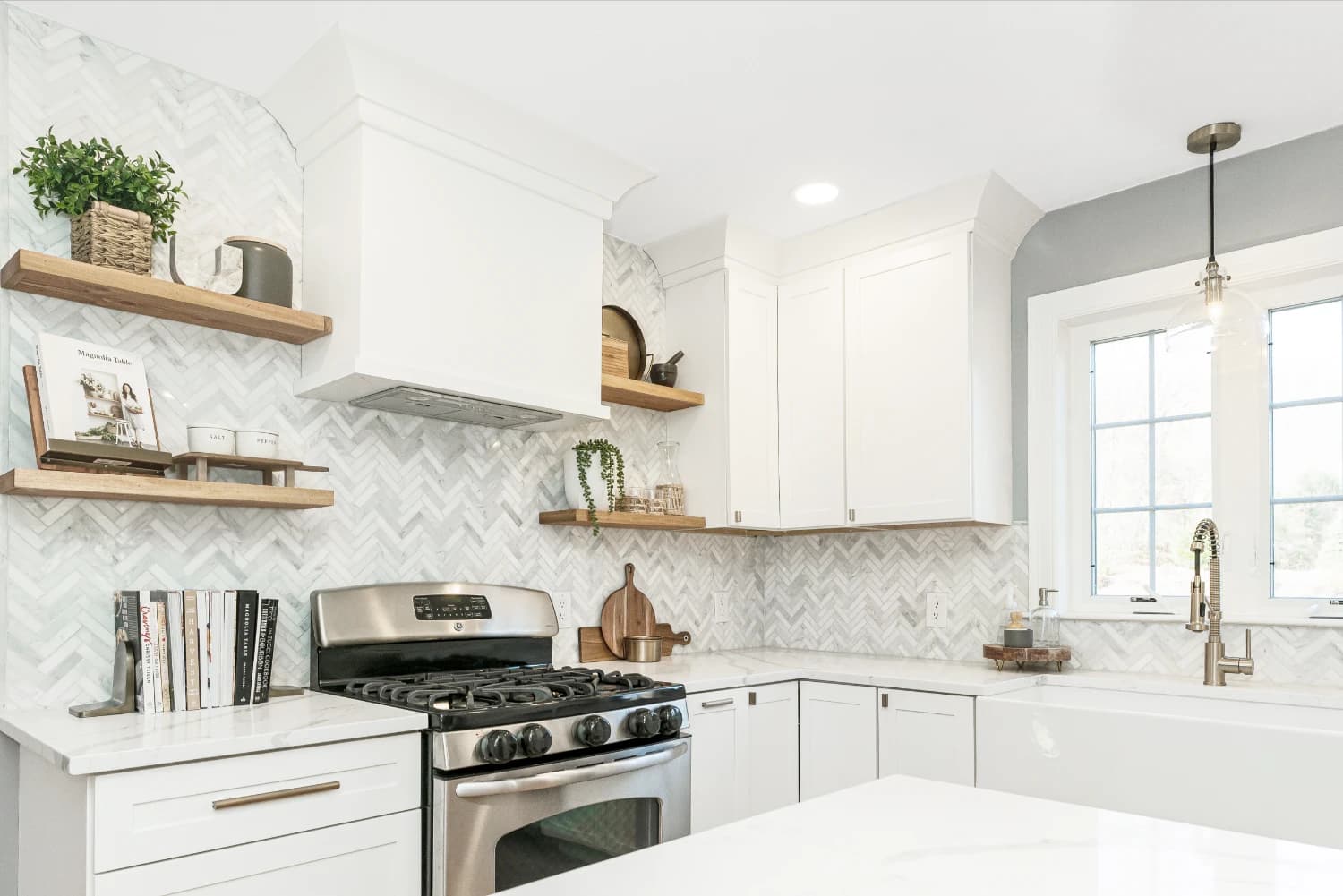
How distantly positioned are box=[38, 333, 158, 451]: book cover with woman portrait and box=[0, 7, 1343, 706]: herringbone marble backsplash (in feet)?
0.41

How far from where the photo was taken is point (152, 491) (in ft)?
6.96

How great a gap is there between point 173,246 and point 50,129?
344 mm

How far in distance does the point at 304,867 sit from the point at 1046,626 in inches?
91.8

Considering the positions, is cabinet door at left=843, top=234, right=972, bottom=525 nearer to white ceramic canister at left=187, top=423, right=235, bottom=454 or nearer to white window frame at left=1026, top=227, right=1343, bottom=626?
white window frame at left=1026, top=227, right=1343, bottom=626

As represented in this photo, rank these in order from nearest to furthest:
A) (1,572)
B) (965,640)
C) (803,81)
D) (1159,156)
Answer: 1. (1,572)
2. (803,81)
3. (1159,156)
4. (965,640)

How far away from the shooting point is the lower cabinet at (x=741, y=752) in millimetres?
2848

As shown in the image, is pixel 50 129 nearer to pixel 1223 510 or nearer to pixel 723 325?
pixel 723 325

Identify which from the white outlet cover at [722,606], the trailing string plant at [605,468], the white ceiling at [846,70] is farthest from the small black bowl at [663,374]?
the white outlet cover at [722,606]

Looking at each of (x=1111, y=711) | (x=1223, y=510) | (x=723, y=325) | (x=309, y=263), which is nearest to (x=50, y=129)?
(x=309, y=263)

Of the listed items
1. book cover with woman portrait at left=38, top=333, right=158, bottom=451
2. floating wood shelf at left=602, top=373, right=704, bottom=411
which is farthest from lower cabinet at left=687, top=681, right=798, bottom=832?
book cover with woman portrait at left=38, top=333, right=158, bottom=451

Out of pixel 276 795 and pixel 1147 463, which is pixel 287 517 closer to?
pixel 276 795

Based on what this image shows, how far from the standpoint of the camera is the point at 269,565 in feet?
8.29

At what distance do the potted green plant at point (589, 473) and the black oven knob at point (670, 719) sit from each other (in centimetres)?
83

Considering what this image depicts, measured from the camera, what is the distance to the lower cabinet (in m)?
2.85
